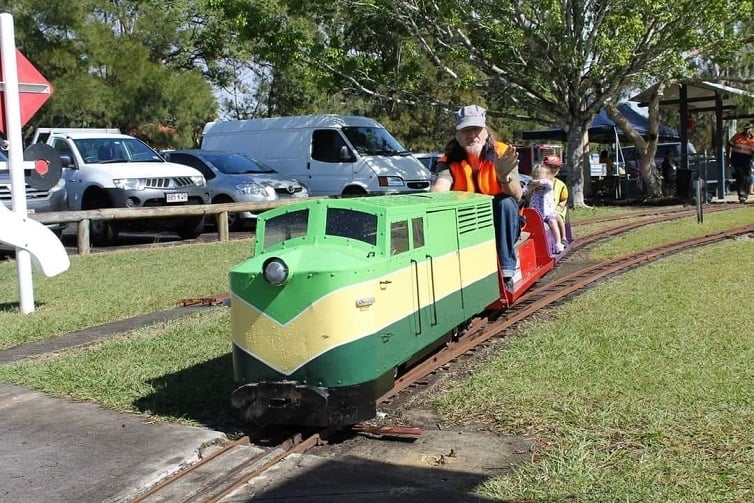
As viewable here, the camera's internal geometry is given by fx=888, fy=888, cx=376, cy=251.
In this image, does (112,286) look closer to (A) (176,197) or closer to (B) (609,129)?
(A) (176,197)

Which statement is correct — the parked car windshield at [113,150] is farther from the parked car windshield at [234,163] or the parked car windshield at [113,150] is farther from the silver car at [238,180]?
the parked car windshield at [234,163]

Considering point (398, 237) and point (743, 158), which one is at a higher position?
point (743, 158)

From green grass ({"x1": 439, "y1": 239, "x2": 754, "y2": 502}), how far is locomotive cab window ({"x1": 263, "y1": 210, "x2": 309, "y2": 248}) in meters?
1.43

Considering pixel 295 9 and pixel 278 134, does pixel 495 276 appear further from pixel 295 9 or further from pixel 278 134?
pixel 295 9

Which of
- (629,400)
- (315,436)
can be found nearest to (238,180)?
(315,436)

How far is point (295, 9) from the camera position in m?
21.1

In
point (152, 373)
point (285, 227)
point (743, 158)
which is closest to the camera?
point (285, 227)

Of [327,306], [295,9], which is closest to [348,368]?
[327,306]

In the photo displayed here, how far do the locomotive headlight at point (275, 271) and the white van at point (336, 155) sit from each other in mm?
12757

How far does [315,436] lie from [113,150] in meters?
12.2

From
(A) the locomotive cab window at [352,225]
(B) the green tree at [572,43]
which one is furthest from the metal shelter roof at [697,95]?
(A) the locomotive cab window at [352,225]

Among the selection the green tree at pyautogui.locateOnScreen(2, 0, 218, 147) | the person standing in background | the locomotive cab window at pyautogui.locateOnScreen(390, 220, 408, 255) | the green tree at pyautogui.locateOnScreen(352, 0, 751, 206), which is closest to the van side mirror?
the green tree at pyautogui.locateOnScreen(352, 0, 751, 206)

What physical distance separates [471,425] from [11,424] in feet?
9.52

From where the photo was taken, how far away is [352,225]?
5.41m
